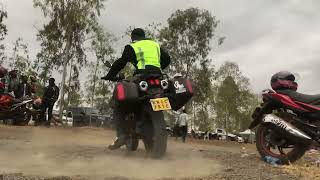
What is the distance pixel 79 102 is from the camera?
183 feet

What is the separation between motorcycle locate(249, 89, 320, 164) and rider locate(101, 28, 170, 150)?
1706mm

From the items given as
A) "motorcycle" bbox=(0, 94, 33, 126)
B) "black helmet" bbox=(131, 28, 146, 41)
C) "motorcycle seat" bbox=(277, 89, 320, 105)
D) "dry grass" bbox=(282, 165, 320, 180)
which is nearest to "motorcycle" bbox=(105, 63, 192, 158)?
"black helmet" bbox=(131, 28, 146, 41)

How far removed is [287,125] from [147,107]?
1967 millimetres

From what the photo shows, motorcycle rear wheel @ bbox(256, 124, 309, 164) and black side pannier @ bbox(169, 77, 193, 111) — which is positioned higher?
black side pannier @ bbox(169, 77, 193, 111)

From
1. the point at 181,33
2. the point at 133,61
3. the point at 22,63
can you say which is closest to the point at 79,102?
the point at 22,63

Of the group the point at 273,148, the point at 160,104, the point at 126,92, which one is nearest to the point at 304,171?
the point at 273,148

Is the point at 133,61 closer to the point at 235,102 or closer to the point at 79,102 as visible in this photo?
the point at 79,102

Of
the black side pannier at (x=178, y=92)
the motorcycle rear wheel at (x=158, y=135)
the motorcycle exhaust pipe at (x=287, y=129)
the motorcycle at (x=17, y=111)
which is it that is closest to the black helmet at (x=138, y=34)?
the black side pannier at (x=178, y=92)

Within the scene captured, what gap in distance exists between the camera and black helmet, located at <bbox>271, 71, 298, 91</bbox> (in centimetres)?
815

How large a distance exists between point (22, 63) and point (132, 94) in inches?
1673

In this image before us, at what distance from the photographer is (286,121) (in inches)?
312

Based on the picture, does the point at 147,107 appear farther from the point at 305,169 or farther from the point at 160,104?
the point at 305,169

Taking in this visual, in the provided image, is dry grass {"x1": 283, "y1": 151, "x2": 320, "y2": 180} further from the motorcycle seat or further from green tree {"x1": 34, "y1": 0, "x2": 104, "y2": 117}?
green tree {"x1": 34, "y1": 0, "x2": 104, "y2": 117}

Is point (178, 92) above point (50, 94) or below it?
below
